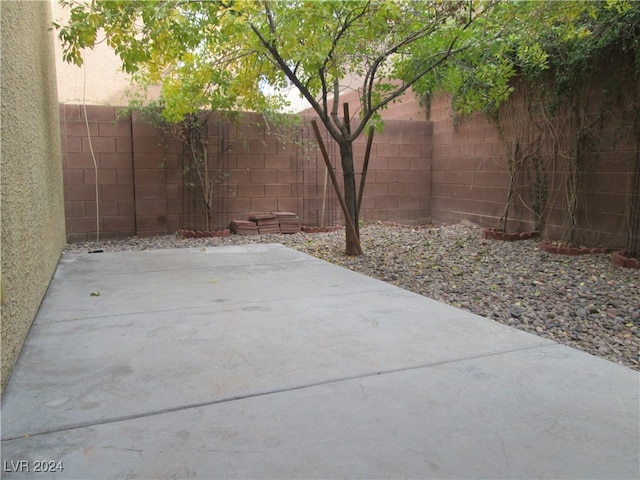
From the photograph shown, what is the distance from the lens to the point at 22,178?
339cm

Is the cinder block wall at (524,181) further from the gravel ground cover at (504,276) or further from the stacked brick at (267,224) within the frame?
the stacked brick at (267,224)

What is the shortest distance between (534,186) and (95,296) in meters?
6.57

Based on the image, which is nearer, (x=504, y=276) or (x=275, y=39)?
(x=275, y=39)

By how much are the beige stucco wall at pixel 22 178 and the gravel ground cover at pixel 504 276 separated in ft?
10.7

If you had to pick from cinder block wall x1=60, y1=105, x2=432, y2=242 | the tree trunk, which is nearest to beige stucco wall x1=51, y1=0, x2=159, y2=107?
cinder block wall x1=60, y1=105, x2=432, y2=242

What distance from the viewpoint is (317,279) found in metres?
5.20

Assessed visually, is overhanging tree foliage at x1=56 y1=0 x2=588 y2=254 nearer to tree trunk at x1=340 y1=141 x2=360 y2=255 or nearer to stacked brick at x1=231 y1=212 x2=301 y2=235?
tree trunk at x1=340 y1=141 x2=360 y2=255

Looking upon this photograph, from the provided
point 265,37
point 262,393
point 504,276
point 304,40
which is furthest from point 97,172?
point 262,393

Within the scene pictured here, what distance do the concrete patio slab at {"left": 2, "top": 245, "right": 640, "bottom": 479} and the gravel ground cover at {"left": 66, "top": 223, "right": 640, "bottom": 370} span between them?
23.9 inches

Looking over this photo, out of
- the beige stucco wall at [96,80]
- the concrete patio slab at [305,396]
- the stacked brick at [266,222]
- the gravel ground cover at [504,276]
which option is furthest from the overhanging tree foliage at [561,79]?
the beige stucco wall at [96,80]

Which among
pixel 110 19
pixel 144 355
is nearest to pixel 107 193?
pixel 110 19

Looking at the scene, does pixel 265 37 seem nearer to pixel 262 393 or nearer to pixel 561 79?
pixel 561 79

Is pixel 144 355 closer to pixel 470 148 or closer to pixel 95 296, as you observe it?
pixel 95 296

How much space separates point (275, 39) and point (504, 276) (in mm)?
3573
